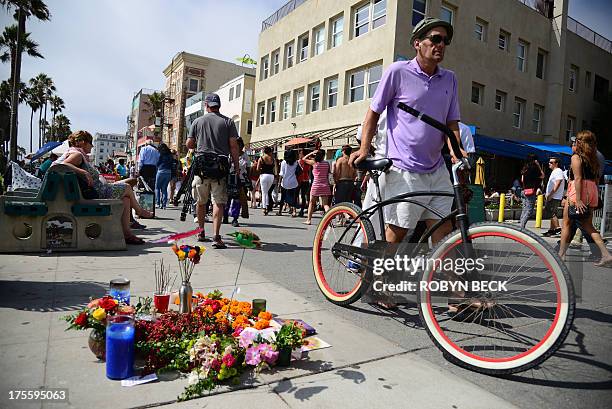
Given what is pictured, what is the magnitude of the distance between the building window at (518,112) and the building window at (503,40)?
9.78 feet

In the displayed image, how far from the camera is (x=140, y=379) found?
2.13 metres

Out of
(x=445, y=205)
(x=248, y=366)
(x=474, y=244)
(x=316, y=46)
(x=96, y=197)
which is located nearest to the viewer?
(x=248, y=366)

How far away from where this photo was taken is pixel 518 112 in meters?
24.5

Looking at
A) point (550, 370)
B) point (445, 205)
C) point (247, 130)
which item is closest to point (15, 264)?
point (445, 205)

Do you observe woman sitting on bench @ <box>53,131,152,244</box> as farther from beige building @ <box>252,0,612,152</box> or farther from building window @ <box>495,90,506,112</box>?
building window @ <box>495,90,506,112</box>

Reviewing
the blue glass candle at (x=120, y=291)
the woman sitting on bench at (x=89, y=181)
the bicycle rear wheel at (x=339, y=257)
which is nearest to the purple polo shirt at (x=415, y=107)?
the bicycle rear wheel at (x=339, y=257)

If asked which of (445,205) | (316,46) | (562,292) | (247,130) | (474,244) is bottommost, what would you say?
(562,292)

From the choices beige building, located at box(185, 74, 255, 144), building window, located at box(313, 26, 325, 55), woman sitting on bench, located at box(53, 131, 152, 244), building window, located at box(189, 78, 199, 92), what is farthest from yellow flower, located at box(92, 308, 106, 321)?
building window, located at box(189, 78, 199, 92)

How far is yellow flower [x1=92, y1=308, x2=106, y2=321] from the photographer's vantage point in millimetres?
2293

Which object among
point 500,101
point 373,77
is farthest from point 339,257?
point 500,101

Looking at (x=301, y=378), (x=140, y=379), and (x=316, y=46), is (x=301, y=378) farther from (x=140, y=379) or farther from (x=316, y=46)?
(x=316, y=46)

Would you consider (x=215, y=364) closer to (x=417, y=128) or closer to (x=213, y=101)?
(x=417, y=128)

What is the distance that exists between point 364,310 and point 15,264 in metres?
3.60

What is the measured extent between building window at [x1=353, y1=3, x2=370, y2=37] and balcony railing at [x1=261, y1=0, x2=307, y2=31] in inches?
230
